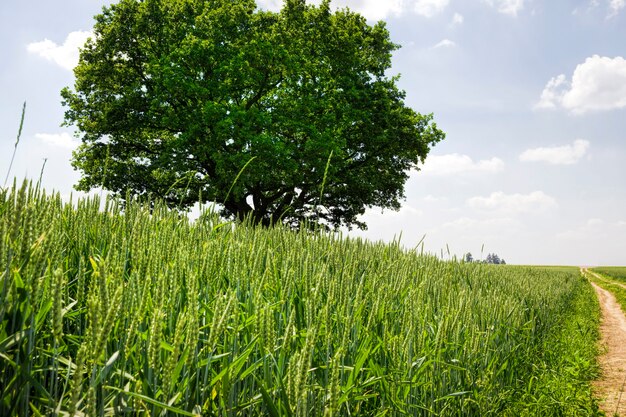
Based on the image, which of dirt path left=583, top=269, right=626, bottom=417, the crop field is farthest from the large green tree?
the crop field

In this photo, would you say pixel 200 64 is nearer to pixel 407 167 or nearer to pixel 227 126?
pixel 227 126

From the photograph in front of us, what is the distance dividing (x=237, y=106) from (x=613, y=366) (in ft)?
60.4

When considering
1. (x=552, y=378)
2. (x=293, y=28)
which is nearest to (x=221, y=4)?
(x=293, y=28)

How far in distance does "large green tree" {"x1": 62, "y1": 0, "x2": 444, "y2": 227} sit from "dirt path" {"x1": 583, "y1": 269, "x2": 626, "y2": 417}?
12.4 meters

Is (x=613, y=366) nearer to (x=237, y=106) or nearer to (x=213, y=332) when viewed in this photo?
(x=213, y=332)


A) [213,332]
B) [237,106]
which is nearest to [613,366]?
[213,332]

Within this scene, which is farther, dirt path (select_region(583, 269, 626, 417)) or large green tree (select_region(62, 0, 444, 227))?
large green tree (select_region(62, 0, 444, 227))

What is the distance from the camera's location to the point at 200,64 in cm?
2466

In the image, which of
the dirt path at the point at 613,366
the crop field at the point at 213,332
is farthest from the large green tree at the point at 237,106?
the crop field at the point at 213,332

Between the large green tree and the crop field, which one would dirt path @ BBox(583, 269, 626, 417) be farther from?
the large green tree

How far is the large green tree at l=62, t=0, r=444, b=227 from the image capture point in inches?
939

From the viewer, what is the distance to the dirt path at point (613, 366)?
7199 millimetres

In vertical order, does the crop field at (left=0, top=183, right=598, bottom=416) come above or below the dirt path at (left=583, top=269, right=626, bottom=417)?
above

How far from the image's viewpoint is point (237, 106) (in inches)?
942
